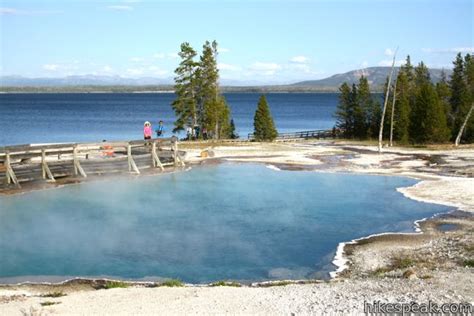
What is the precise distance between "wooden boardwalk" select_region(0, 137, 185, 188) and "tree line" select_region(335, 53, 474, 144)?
29295 millimetres

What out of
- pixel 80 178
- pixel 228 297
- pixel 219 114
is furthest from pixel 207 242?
pixel 219 114

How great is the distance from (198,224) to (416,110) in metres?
45.6

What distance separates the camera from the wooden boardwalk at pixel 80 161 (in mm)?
32025

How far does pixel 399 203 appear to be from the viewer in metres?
28.0

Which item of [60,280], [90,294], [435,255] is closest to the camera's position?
[90,294]

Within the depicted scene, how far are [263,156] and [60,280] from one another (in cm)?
3173

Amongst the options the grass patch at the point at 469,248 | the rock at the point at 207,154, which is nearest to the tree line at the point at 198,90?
the rock at the point at 207,154

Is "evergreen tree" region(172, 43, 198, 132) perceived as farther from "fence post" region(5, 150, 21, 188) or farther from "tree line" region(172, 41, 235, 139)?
"fence post" region(5, 150, 21, 188)

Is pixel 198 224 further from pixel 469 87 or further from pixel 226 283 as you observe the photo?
pixel 469 87

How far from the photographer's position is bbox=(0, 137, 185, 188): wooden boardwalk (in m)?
32.0

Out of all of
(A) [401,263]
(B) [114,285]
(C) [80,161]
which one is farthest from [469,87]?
(B) [114,285]

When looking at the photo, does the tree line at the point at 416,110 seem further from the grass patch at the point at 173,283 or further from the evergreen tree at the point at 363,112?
the grass patch at the point at 173,283

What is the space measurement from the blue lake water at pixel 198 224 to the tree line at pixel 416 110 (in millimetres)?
28223

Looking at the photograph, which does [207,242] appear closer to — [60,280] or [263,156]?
[60,280]
